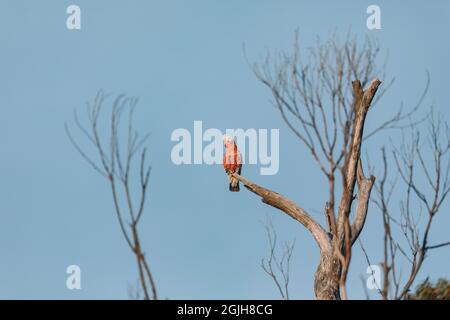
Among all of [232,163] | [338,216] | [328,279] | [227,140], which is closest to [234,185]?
[232,163]

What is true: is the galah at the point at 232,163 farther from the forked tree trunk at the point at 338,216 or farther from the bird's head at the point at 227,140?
the forked tree trunk at the point at 338,216

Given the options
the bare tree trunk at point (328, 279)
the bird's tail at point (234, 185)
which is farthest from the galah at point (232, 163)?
the bare tree trunk at point (328, 279)

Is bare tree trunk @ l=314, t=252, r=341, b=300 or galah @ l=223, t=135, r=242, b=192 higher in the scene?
galah @ l=223, t=135, r=242, b=192

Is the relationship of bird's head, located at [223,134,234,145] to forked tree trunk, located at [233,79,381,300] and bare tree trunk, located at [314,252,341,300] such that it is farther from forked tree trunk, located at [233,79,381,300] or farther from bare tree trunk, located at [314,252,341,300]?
bare tree trunk, located at [314,252,341,300]

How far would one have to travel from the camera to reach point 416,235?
581 cm

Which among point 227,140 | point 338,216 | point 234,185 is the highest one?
point 227,140

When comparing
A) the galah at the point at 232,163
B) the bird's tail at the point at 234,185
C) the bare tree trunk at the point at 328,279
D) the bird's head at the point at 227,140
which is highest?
the bird's head at the point at 227,140

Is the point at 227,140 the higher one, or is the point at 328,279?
the point at 227,140

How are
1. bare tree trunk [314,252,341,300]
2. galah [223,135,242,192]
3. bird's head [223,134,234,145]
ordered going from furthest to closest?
bird's head [223,134,234,145] → galah [223,135,242,192] → bare tree trunk [314,252,341,300]

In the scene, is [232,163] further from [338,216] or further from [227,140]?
[338,216]

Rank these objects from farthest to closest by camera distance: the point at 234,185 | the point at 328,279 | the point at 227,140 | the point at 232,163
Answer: the point at 227,140 → the point at 234,185 → the point at 232,163 → the point at 328,279

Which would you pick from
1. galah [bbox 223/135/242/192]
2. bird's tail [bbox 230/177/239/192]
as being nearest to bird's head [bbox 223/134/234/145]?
galah [bbox 223/135/242/192]
